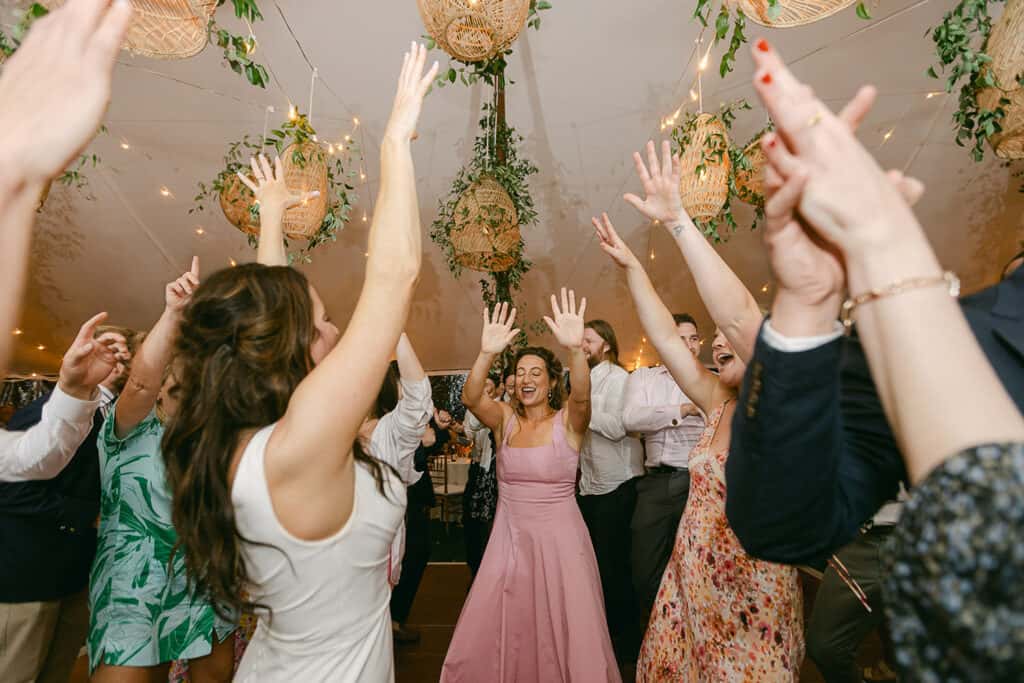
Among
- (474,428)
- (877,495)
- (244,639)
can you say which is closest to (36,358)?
(474,428)

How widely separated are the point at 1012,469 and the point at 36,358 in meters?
10.3

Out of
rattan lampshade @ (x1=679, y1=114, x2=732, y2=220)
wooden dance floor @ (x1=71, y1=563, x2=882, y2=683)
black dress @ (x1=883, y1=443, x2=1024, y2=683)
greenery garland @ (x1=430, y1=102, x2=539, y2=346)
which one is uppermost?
greenery garland @ (x1=430, y1=102, x2=539, y2=346)

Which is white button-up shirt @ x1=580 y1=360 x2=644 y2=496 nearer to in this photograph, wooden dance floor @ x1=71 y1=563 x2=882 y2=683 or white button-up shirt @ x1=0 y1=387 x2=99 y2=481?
wooden dance floor @ x1=71 y1=563 x2=882 y2=683

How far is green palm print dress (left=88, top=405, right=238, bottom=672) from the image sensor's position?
5.55ft

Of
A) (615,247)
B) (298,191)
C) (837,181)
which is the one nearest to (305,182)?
(298,191)

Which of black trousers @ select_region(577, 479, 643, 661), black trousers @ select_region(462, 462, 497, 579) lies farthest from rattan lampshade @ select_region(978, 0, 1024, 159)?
black trousers @ select_region(462, 462, 497, 579)

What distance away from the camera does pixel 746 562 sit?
5.25 ft

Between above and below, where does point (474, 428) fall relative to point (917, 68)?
below

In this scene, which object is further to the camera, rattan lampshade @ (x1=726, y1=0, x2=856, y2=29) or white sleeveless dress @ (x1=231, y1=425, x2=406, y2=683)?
rattan lampshade @ (x1=726, y1=0, x2=856, y2=29)

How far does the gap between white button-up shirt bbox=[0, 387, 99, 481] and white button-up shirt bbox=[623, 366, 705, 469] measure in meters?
2.57

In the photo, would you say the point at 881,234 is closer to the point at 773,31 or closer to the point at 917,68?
A: the point at 773,31

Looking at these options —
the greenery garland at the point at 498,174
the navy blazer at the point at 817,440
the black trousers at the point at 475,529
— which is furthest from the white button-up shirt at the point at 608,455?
the navy blazer at the point at 817,440

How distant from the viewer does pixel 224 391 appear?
1088 millimetres

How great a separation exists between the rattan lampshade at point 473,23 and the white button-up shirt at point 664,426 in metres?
1.97
